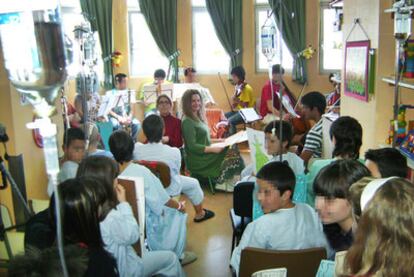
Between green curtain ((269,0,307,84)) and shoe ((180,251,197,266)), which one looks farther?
green curtain ((269,0,307,84))

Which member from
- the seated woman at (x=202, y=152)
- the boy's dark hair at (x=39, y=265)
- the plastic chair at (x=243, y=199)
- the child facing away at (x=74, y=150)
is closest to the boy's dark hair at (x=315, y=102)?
the seated woman at (x=202, y=152)

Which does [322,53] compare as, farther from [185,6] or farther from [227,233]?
[227,233]

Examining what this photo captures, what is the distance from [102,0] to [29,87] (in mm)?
7091

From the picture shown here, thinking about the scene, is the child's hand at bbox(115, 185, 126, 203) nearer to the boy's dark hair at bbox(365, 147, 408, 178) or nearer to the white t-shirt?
the white t-shirt

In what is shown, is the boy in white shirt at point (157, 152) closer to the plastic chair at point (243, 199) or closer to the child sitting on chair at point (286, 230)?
the plastic chair at point (243, 199)


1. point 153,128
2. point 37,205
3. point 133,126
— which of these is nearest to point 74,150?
point 37,205

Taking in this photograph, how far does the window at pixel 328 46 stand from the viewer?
7.31 m

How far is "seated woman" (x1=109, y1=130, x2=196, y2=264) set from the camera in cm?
279

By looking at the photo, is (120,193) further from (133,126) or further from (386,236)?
(133,126)

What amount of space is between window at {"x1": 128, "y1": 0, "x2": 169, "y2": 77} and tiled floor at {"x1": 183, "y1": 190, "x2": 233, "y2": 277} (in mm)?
3624

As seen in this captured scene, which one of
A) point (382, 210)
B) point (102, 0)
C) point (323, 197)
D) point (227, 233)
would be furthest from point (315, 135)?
point (102, 0)

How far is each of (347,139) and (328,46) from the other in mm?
5128

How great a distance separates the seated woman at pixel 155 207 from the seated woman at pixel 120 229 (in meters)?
0.47

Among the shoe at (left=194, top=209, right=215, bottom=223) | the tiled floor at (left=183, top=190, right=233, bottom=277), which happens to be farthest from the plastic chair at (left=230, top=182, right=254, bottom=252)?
the shoe at (left=194, top=209, right=215, bottom=223)
